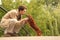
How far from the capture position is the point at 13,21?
2182 millimetres

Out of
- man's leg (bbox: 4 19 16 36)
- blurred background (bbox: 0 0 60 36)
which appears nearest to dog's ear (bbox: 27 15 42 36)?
blurred background (bbox: 0 0 60 36)

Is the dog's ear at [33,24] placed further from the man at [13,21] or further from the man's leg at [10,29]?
the man's leg at [10,29]

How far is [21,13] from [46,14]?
26 cm

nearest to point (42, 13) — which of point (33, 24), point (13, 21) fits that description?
point (33, 24)

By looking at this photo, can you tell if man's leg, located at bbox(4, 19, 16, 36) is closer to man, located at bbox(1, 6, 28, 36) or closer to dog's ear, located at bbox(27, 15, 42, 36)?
man, located at bbox(1, 6, 28, 36)

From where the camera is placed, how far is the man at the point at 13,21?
7.09ft

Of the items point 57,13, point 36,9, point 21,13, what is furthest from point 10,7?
point 57,13

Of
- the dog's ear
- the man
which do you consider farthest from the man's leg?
the dog's ear

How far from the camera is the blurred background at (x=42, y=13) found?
7.20 feet

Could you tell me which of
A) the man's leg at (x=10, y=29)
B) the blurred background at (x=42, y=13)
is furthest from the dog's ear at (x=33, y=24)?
the man's leg at (x=10, y=29)

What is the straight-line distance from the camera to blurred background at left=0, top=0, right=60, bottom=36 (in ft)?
7.20

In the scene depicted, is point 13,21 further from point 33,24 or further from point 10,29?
point 33,24

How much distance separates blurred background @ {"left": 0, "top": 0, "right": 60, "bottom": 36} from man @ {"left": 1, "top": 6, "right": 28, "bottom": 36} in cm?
4

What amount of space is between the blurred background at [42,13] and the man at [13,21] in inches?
1.8
